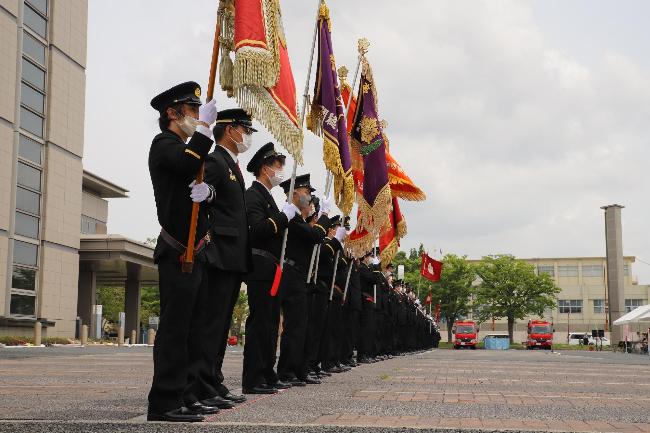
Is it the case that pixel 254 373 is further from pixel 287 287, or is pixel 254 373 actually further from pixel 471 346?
pixel 471 346

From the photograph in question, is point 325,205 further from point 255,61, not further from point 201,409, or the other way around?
point 201,409

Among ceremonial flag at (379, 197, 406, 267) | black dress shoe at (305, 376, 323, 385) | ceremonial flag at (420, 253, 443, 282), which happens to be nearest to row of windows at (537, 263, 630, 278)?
ceremonial flag at (420, 253, 443, 282)

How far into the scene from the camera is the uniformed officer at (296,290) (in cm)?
825

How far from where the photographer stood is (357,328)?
14.9m

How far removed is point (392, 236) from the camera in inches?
687

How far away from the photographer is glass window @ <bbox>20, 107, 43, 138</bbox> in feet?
121

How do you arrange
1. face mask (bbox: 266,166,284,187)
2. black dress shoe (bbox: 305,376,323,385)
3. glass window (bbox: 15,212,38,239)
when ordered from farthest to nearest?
glass window (bbox: 15,212,38,239) → black dress shoe (bbox: 305,376,323,385) → face mask (bbox: 266,166,284,187)

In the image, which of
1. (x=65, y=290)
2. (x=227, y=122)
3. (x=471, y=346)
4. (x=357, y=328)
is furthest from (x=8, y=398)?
(x=471, y=346)

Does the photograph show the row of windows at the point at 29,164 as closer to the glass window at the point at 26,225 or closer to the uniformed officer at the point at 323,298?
the glass window at the point at 26,225

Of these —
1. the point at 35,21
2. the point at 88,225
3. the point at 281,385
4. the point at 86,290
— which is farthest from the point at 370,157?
the point at 88,225

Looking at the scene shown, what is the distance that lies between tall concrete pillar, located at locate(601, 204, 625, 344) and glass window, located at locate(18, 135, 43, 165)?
149ft

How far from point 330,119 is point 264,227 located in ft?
12.0

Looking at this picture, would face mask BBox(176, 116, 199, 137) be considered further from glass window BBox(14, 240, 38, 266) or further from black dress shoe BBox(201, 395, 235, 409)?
glass window BBox(14, 240, 38, 266)

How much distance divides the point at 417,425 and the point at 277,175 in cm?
315
